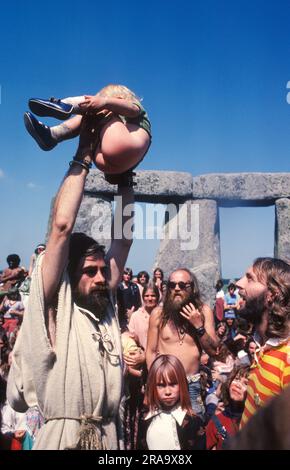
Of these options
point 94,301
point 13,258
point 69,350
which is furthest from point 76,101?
point 13,258

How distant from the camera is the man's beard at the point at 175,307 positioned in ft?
13.6

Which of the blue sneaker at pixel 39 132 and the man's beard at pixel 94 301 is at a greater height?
the blue sneaker at pixel 39 132

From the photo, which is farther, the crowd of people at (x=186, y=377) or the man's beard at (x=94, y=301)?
the crowd of people at (x=186, y=377)

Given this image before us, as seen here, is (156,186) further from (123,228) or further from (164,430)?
(123,228)

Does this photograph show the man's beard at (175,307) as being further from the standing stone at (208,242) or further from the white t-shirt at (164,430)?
the standing stone at (208,242)

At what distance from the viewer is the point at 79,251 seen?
2.38 meters

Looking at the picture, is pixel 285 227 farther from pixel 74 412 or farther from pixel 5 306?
pixel 74 412

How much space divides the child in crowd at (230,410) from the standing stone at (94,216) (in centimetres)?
745

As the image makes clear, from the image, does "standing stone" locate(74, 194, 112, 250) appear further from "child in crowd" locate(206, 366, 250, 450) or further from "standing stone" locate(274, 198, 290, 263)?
"child in crowd" locate(206, 366, 250, 450)

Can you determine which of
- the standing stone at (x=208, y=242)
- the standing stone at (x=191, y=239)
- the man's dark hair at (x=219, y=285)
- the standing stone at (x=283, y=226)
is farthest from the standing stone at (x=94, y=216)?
the standing stone at (x=283, y=226)

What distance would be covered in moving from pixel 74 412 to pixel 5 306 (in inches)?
265

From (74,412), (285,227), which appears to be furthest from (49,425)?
(285,227)

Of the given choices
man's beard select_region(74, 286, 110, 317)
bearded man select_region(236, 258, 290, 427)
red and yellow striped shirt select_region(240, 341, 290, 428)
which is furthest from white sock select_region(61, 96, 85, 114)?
red and yellow striped shirt select_region(240, 341, 290, 428)

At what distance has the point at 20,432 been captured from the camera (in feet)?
12.6
